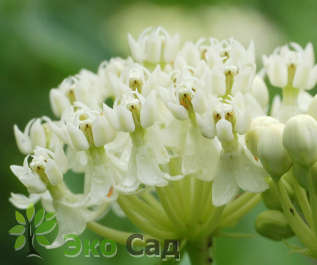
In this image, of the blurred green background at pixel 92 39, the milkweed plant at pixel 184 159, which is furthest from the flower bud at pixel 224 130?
the blurred green background at pixel 92 39

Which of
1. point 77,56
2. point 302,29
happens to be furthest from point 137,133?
point 302,29

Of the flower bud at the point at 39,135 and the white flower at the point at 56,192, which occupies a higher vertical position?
the flower bud at the point at 39,135

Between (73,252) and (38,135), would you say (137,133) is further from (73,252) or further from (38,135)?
(73,252)

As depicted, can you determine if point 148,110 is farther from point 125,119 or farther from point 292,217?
point 292,217

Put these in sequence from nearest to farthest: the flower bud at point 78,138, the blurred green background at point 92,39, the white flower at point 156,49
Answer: the flower bud at point 78,138 → the white flower at point 156,49 → the blurred green background at point 92,39

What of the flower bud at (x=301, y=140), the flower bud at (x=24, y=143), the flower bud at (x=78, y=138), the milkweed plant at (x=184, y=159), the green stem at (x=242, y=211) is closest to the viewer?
the flower bud at (x=301, y=140)

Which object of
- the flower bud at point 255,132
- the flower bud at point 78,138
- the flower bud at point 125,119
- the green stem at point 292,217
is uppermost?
the flower bud at point 125,119

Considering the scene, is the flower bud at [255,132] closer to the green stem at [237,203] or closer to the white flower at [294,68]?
the green stem at [237,203]
